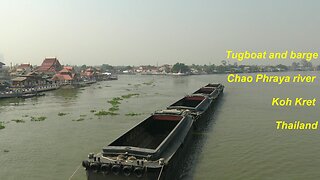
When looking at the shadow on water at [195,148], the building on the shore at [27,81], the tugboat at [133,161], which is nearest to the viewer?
the tugboat at [133,161]

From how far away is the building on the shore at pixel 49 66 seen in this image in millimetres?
114375

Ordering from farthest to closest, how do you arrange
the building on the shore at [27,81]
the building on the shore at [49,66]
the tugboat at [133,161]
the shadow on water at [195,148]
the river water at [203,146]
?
the building on the shore at [49,66]
the building on the shore at [27,81]
the river water at [203,146]
the shadow on water at [195,148]
the tugboat at [133,161]

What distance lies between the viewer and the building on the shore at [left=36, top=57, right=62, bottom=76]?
4503 inches

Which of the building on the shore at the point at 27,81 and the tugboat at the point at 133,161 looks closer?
the tugboat at the point at 133,161

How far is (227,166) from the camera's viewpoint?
18.3 metres

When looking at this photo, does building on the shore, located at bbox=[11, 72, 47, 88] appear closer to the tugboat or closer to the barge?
the barge

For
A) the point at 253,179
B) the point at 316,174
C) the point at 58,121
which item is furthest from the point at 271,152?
the point at 58,121

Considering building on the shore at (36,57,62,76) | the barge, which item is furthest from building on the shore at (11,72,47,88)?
the barge

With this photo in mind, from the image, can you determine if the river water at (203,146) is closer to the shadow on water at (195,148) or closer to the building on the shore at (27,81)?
the shadow on water at (195,148)

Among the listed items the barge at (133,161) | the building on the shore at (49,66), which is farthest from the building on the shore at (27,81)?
the barge at (133,161)

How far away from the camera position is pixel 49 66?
117 m

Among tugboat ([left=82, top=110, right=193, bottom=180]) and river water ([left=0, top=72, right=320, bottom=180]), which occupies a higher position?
tugboat ([left=82, top=110, right=193, bottom=180])

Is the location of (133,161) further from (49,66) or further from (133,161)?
(49,66)

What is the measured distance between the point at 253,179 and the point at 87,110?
3047cm
